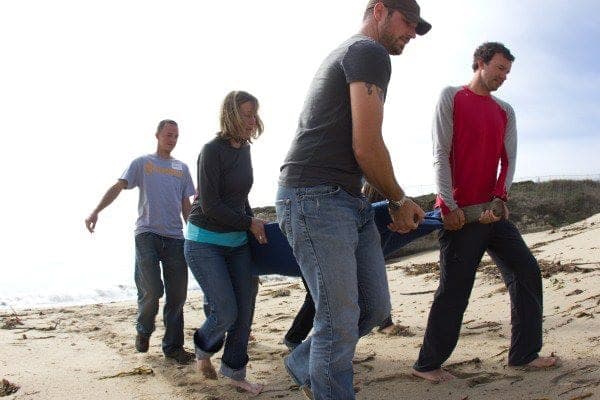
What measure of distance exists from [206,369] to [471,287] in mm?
1977

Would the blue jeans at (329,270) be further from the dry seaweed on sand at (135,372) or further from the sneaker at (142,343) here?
the sneaker at (142,343)

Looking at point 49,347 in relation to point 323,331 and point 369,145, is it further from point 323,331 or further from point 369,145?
point 369,145

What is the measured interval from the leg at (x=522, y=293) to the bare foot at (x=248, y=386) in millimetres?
1676

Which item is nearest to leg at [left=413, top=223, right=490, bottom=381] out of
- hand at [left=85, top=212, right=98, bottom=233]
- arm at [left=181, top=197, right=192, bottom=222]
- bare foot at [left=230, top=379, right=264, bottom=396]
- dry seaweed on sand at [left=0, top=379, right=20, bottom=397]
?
bare foot at [left=230, top=379, right=264, bottom=396]

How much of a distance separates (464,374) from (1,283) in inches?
868

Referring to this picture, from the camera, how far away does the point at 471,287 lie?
12.1ft

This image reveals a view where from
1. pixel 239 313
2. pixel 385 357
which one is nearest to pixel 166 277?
pixel 239 313

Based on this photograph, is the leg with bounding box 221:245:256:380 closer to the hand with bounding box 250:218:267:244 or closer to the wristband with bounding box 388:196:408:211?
the hand with bounding box 250:218:267:244

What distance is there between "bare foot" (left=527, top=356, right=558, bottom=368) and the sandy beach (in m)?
0.07

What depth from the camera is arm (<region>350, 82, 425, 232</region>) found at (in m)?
2.46

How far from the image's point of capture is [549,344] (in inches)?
162

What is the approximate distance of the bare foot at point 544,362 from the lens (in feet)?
11.9

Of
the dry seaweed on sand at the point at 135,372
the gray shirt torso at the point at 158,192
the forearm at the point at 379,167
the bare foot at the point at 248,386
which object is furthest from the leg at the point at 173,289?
the forearm at the point at 379,167

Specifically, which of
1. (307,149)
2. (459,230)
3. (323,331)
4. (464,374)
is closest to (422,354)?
(464,374)
